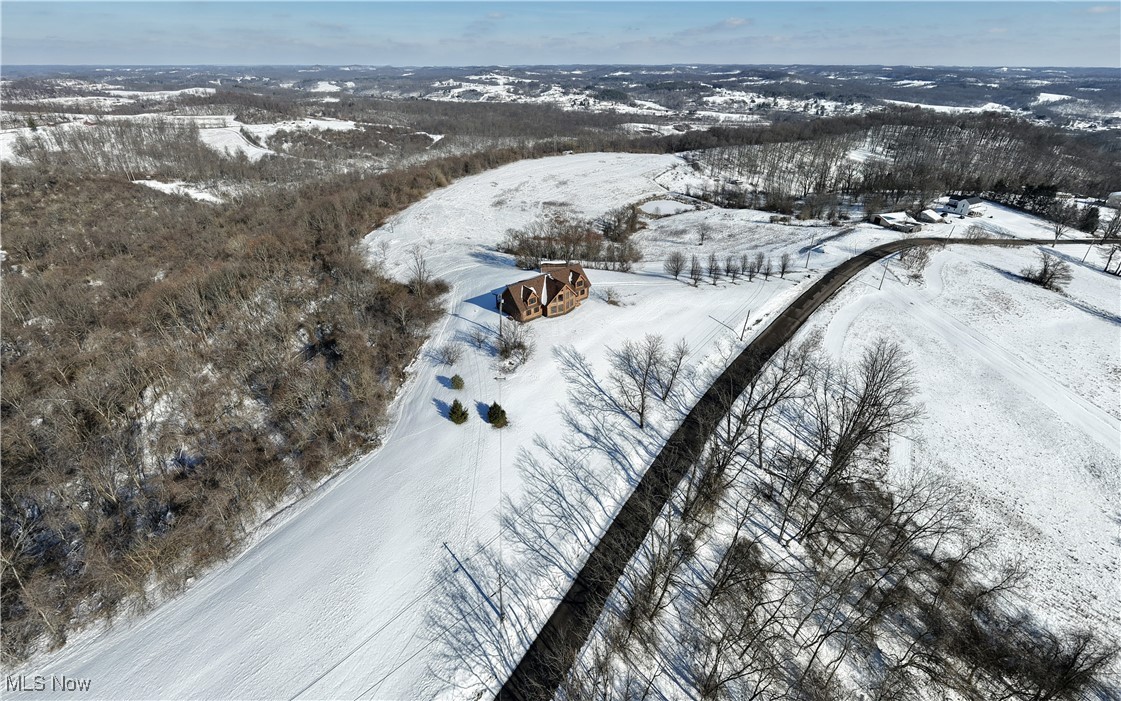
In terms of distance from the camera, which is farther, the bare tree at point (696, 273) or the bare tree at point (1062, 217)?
the bare tree at point (1062, 217)

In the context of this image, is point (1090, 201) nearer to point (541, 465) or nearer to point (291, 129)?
point (541, 465)

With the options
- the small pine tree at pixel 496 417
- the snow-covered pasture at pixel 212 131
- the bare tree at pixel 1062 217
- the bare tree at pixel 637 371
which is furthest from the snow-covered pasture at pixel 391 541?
the snow-covered pasture at pixel 212 131

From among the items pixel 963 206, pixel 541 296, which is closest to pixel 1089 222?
pixel 963 206

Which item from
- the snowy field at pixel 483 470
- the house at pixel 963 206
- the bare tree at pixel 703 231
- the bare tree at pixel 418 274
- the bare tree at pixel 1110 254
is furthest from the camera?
the house at pixel 963 206

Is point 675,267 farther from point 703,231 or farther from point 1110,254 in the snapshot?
point 1110,254

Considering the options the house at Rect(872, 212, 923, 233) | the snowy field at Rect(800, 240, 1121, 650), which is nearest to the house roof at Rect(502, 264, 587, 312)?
the snowy field at Rect(800, 240, 1121, 650)

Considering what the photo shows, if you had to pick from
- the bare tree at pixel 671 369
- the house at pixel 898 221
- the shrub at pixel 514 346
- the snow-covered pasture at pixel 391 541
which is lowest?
the snow-covered pasture at pixel 391 541

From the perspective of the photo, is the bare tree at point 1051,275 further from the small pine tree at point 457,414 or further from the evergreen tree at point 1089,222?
the small pine tree at point 457,414
